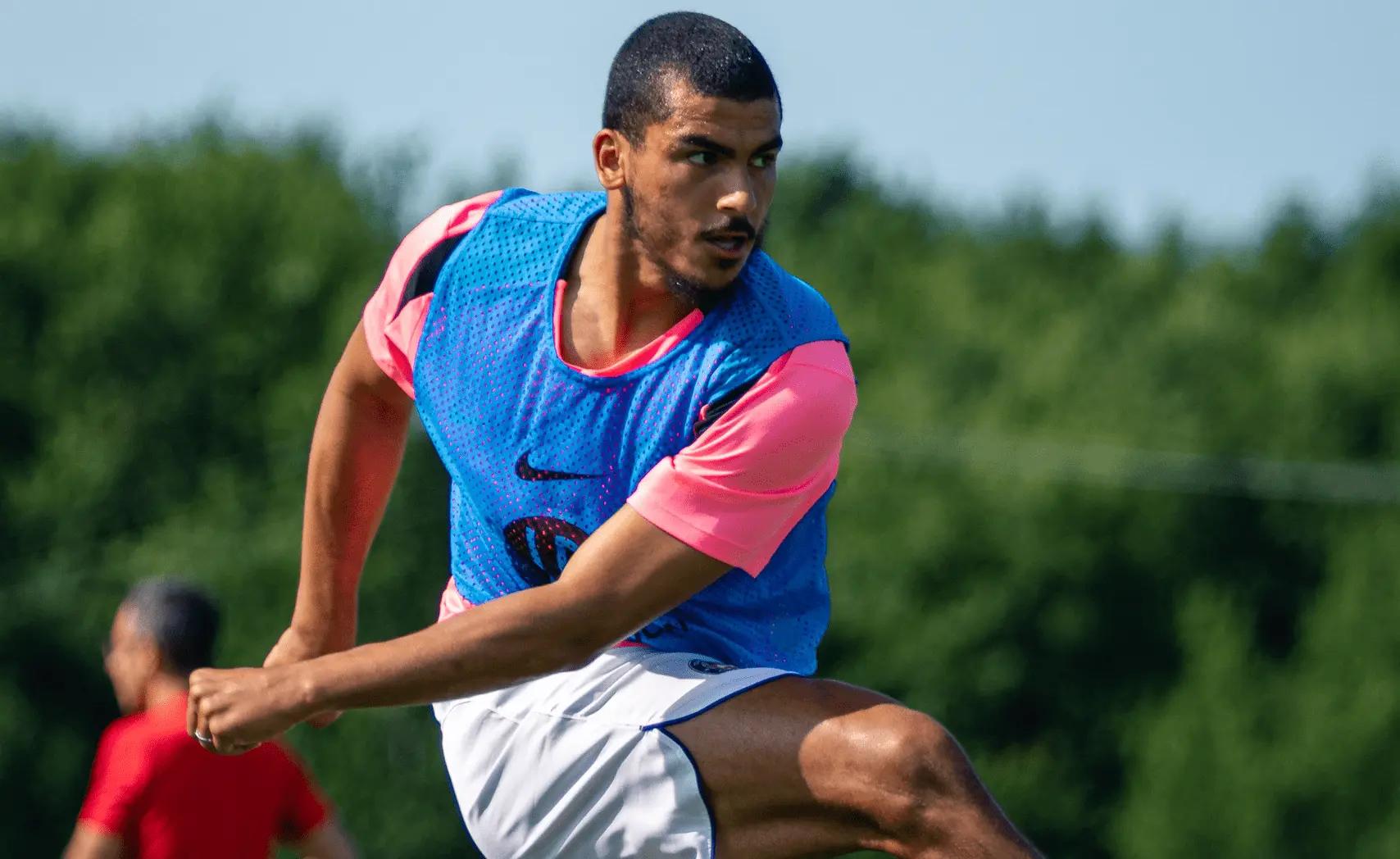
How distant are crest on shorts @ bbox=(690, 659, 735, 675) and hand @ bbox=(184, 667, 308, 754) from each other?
765 millimetres

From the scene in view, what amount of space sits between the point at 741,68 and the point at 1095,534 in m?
23.3

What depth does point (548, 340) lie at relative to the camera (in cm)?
402

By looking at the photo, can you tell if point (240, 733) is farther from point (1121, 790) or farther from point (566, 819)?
point (1121, 790)

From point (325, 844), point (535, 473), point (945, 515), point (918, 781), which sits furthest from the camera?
point (945, 515)

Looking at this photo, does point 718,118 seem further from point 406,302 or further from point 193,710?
point 193,710

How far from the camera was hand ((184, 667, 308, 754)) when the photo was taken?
3.76 meters

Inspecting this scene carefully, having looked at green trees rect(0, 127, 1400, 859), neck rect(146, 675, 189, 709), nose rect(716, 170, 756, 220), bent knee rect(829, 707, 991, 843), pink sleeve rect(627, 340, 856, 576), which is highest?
nose rect(716, 170, 756, 220)

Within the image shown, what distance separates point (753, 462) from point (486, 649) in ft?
1.93

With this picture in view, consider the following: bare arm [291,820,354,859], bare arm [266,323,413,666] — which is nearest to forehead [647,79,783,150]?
bare arm [266,323,413,666]

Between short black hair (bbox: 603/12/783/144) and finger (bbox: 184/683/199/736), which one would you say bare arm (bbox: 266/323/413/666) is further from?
short black hair (bbox: 603/12/783/144)

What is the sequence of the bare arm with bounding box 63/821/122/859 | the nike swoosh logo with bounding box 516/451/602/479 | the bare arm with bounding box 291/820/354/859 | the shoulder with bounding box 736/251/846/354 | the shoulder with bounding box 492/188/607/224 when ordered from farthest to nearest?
the bare arm with bounding box 291/820/354/859 < the bare arm with bounding box 63/821/122/859 < the shoulder with bounding box 492/188/607/224 < the nike swoosh logo with bounding box 516/451/602/479 < the shoulder with bounding box 736/251/846/354

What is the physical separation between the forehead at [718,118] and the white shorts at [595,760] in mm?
1009

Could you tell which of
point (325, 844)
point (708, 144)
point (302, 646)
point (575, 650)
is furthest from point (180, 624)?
point (708, 144)

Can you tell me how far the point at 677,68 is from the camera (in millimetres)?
3848
